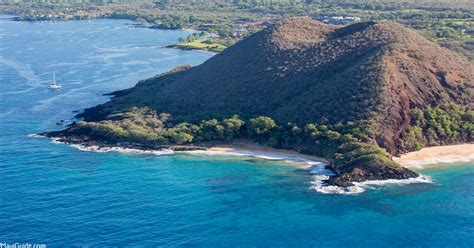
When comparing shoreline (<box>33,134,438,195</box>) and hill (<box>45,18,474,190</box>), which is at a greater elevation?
hill (<box>45,18,474,190</box>)

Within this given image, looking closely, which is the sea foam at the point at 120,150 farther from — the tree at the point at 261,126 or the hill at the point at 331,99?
the tree at the point at 261,126

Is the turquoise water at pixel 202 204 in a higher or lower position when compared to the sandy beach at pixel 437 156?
lower

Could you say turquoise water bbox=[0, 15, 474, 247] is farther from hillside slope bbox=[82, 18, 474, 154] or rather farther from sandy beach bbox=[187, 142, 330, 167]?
hillside slope bbox=[82, 18, 474, 154]

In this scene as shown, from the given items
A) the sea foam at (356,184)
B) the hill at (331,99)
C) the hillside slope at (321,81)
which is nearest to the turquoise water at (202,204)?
the sea foam at (356,184)

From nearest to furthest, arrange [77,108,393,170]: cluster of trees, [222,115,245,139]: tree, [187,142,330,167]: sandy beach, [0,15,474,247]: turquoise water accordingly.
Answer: [0,15,474,247]: turquoise water, [77,108,393,170]: cluster of trees, [187,142,330,167]: sandy beach, [222,115,245,139]: tree

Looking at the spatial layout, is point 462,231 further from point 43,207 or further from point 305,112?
point 43,207

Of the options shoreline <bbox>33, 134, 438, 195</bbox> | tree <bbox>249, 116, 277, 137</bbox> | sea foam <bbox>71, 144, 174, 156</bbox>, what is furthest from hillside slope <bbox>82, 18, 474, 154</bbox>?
sea foam <bbox>71, 144, 174, 156</bbox>

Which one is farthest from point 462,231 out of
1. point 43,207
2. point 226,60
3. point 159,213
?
point 226,60
